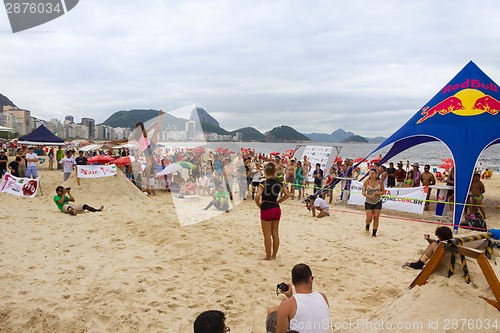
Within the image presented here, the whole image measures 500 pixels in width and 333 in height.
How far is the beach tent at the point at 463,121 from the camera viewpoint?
8945 millimetres

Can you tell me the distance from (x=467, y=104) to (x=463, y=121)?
677 millimetres

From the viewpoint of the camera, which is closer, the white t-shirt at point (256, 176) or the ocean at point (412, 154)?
the white t-shirt at point (256, 176)

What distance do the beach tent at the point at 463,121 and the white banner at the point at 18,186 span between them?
12.2 m

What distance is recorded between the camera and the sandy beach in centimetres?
314

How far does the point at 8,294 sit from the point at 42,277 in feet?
1.89

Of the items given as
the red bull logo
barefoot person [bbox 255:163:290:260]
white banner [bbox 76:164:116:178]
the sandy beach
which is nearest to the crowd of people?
barefoot person [bbox 255:163:290:260]

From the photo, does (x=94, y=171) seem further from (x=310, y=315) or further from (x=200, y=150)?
(x=310, y=315)

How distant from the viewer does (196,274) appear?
498 centimetres

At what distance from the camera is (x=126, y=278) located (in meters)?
4.71

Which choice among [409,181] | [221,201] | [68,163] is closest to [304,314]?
[221,201]

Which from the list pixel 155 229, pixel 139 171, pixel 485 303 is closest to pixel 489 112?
pixel 485 303

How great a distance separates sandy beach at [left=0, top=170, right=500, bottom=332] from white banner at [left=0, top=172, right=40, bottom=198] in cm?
203
